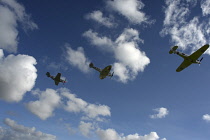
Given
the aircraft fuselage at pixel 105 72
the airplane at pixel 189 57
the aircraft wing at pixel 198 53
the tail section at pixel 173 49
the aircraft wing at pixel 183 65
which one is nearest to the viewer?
the aircraft wing at pixel 198 53

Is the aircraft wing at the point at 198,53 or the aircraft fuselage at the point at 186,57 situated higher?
the aircraft fuselage at the point at 186,57

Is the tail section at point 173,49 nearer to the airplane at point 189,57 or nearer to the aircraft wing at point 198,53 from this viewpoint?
the airplane at point 189,57

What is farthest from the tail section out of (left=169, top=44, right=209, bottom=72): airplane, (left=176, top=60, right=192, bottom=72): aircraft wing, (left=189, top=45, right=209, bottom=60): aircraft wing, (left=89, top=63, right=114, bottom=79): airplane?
(left=89, top=63, right=114, bottom=79): airplane

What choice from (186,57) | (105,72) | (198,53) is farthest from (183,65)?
(105,72)

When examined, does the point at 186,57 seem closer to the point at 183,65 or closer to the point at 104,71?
the point at 183,65

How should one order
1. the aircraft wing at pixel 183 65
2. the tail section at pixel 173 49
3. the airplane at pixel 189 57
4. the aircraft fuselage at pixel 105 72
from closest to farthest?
the airplane at pixel 189 57
the tail section at pixel 173 49
the aircraft wing at pixel 183 65
the aircraft fuselage at pixel 105 72

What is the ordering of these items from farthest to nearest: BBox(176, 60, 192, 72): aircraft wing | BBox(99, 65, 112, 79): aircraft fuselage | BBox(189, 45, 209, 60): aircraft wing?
1. BBox(99, 65, 112, 79): aircraft fuselage
2. BBox(176, 60, 192, 72): aircraft wing
3. BBox(189, 45, 209, 60): aircraft wing

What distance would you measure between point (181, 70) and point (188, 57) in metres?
5.49

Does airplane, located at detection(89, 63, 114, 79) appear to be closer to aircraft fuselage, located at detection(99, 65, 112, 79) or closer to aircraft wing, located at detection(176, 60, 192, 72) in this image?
aircraft fuselage, located at detection(99, 65, 112, 79)

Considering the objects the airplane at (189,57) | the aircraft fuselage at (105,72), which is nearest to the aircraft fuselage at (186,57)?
the airplane at (189,57)

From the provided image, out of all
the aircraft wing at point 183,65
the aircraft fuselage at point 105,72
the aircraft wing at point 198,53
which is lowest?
the aircraft wing at point 198,53

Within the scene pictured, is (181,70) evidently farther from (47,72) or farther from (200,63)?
(47,72)

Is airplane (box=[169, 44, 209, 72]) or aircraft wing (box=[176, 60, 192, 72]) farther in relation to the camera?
aircraft wing (box=[176, 60, 192, 72])

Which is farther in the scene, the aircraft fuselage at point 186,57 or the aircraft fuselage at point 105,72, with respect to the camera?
the aircraft fuselage at point 105,72
